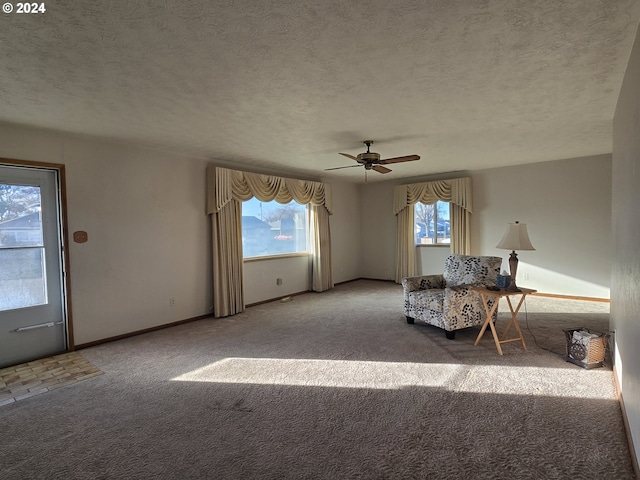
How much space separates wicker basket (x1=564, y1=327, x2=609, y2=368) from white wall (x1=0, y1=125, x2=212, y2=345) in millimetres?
Result: 4451

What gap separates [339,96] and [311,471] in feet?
8.51

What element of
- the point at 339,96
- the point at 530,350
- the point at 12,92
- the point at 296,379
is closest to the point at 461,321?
the point at 530,350

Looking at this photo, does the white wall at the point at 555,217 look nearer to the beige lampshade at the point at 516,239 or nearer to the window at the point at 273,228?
the beige lampshade at the point at 516,239

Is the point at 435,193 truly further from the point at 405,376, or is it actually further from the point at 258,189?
the point at 405,376

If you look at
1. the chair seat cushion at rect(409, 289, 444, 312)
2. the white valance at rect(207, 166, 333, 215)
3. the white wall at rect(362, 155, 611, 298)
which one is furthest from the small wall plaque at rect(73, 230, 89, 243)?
the white wall at rect(362, 155, 611, 298)

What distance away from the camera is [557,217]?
5.66m

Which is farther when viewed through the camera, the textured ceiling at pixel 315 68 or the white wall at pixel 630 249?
the white wall at pixel 630 249

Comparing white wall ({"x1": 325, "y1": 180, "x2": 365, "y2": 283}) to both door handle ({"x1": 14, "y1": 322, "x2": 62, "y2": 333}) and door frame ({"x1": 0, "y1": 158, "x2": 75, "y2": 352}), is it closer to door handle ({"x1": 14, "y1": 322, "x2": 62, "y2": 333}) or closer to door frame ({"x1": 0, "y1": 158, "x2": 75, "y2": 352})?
door frame ({"x1": 0, "y1": 158, "x2": 75, "y2": 352})

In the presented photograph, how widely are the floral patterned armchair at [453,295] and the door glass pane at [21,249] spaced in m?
4.22

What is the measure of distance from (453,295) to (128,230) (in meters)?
3.97

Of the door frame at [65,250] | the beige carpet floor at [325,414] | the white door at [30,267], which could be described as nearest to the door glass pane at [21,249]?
the white door at [30,267]

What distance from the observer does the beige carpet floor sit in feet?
6.04

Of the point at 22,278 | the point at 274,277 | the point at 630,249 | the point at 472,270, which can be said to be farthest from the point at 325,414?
the point at 274,277

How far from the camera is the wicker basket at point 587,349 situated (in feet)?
9.62
